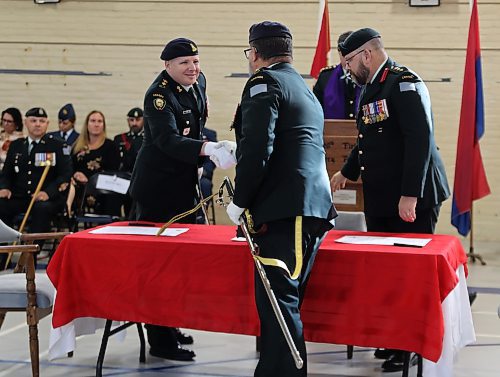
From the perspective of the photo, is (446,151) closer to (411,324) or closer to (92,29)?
(92,29)

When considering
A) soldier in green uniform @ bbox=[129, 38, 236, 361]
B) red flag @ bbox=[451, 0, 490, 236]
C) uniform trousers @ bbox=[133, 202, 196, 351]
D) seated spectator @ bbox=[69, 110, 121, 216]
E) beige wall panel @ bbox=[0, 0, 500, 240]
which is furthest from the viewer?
beige wall panel @ bbox=[0, 0, 500, 240]

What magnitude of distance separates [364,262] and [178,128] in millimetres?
1423

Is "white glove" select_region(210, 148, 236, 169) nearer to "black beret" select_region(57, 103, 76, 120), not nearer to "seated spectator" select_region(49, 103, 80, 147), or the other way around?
"seated spectator" select_region(49, 103, 80, 147)

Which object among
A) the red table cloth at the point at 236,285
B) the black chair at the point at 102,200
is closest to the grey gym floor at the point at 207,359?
the red table cloth at the point at 236,285

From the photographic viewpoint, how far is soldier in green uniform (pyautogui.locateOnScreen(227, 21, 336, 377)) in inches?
130

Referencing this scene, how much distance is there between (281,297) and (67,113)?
659 cm

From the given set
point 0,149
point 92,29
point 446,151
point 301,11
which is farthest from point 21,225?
point 446,151

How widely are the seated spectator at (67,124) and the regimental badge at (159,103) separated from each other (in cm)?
515

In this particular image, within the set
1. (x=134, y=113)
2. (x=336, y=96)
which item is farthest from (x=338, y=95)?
(x=134, y=113)

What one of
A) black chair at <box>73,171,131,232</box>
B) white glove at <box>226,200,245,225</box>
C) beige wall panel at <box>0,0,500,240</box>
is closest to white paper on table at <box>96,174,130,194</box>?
black chair at <box>73,171,131,232</box>

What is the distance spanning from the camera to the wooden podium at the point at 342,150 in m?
5.48

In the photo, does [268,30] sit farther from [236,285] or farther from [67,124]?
[67,124]

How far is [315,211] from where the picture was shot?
11.1 feet

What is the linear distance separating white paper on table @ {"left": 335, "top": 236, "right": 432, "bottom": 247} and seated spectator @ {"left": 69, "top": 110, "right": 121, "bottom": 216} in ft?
15.9
